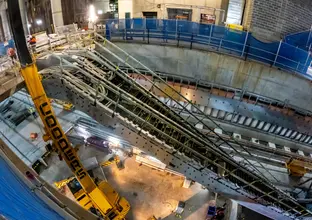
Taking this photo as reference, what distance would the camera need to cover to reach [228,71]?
12.5m

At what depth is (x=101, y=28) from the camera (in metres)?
A: 15.1

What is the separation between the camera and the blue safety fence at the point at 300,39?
14.1 m

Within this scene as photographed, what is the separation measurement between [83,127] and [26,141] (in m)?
3.25

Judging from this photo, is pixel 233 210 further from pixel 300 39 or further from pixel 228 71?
pixel 300 39

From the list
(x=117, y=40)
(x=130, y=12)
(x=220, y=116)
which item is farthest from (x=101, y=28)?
(x=220, y=116)

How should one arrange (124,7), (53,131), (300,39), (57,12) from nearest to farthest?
(53,131)
(300,39)
(124,7)
(57,12)

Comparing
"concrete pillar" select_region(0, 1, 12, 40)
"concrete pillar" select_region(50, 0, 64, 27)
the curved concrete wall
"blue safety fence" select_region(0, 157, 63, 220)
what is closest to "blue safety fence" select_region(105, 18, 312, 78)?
the curved concrete wall

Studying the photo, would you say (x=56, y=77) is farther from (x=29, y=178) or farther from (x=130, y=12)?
(x=130, y=12)

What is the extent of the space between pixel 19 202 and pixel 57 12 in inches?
755

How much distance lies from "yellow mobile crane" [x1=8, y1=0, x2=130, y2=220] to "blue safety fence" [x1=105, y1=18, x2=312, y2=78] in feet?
25.6

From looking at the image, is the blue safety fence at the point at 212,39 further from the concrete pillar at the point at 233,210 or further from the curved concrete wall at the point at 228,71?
the concrete pillar at the point at 233,210

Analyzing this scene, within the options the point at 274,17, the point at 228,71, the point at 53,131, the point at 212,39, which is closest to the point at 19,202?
the point at 53,131

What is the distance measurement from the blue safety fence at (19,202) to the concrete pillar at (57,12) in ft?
59.6

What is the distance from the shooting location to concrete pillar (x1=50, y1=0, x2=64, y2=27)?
1901 centimetres
